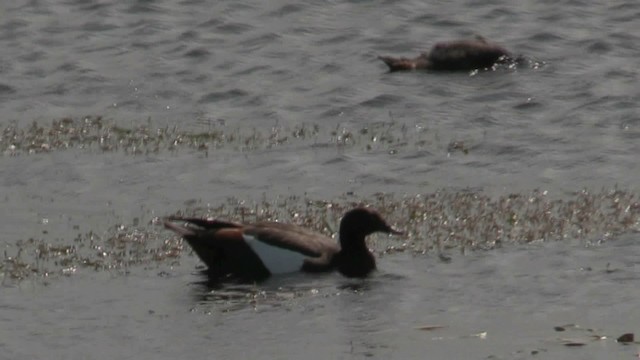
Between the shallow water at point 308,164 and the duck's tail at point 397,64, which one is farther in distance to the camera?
the duck's tail at point 397,64

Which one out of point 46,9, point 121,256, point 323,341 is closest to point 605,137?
point 121,256

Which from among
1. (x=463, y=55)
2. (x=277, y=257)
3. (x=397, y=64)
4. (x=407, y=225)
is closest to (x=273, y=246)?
(x=277, y=257)

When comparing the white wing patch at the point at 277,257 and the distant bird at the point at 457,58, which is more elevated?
the distant bird at the point at 457,58

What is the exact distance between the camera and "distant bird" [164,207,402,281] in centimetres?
1656

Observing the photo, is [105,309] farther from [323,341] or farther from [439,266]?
[439,266]

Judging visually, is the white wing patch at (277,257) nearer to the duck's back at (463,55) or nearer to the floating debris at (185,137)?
the floating debris at (185,137)

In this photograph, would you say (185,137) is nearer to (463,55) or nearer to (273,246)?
(273,246)

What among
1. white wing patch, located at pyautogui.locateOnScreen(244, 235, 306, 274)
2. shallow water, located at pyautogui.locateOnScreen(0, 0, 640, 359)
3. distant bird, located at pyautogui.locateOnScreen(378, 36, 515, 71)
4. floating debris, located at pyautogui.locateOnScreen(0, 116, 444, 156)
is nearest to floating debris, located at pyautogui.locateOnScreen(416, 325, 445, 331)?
shallow water, located at pyautogui.locateOnScreen(0, 0, 640, 359)

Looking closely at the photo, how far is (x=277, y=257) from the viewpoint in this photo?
1670 centimetres

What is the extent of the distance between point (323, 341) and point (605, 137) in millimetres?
8586

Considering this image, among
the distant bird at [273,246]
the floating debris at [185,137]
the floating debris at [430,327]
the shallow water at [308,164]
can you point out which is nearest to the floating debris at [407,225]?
the shallow water at [308,164]

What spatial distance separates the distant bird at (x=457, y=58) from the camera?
25.8 m

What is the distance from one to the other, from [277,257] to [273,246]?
4.9 inches

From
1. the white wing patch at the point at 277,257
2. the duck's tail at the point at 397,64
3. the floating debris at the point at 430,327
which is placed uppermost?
the duck's tail at the point at 397,64
